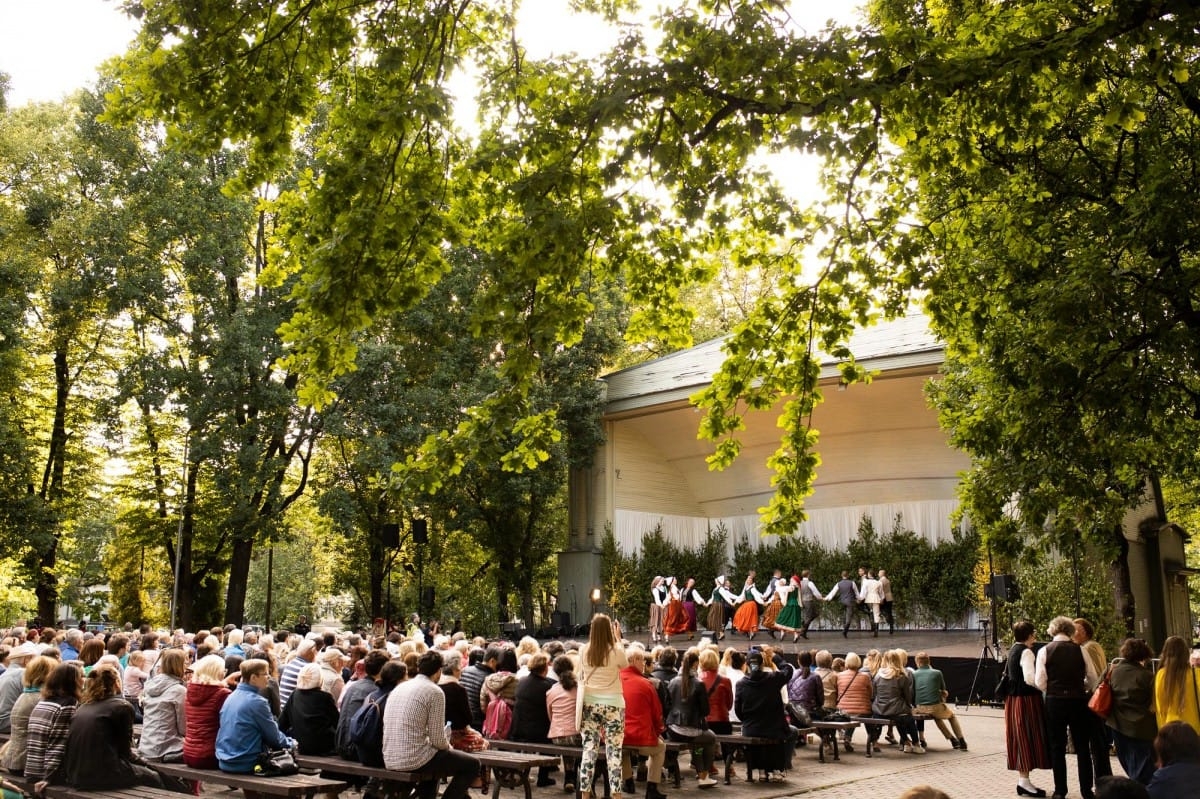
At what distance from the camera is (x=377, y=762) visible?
27.3 feet

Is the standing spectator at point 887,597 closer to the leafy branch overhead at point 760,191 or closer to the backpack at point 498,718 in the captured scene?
the leafy branch overhead at point 760,191

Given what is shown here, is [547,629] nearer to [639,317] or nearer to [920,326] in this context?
[920,326]

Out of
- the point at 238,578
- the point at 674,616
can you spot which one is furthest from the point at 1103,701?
the point at 238,578

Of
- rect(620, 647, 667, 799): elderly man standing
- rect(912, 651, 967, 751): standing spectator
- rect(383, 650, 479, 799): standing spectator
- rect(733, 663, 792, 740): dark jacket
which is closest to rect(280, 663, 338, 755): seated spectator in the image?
rect(383, 650, 479, 799): standing spectator

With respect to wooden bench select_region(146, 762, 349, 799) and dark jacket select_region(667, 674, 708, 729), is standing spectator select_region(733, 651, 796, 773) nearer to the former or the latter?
dark jacket select_region(667, 674, 708, 729)

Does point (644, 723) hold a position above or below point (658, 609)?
below

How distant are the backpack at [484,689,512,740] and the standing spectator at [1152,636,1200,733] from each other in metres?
5.86

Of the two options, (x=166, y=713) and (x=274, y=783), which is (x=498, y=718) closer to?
(x=166, y=713)

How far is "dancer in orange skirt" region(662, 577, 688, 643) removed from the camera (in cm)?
2712

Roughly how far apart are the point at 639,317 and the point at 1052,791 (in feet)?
20.2

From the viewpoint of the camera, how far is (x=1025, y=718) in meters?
10.1

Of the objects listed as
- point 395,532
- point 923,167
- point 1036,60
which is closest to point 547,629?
point 395,532

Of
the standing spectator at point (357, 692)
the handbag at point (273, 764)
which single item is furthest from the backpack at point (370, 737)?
the handbag at point (273, 764)

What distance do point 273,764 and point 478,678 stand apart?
352cm
